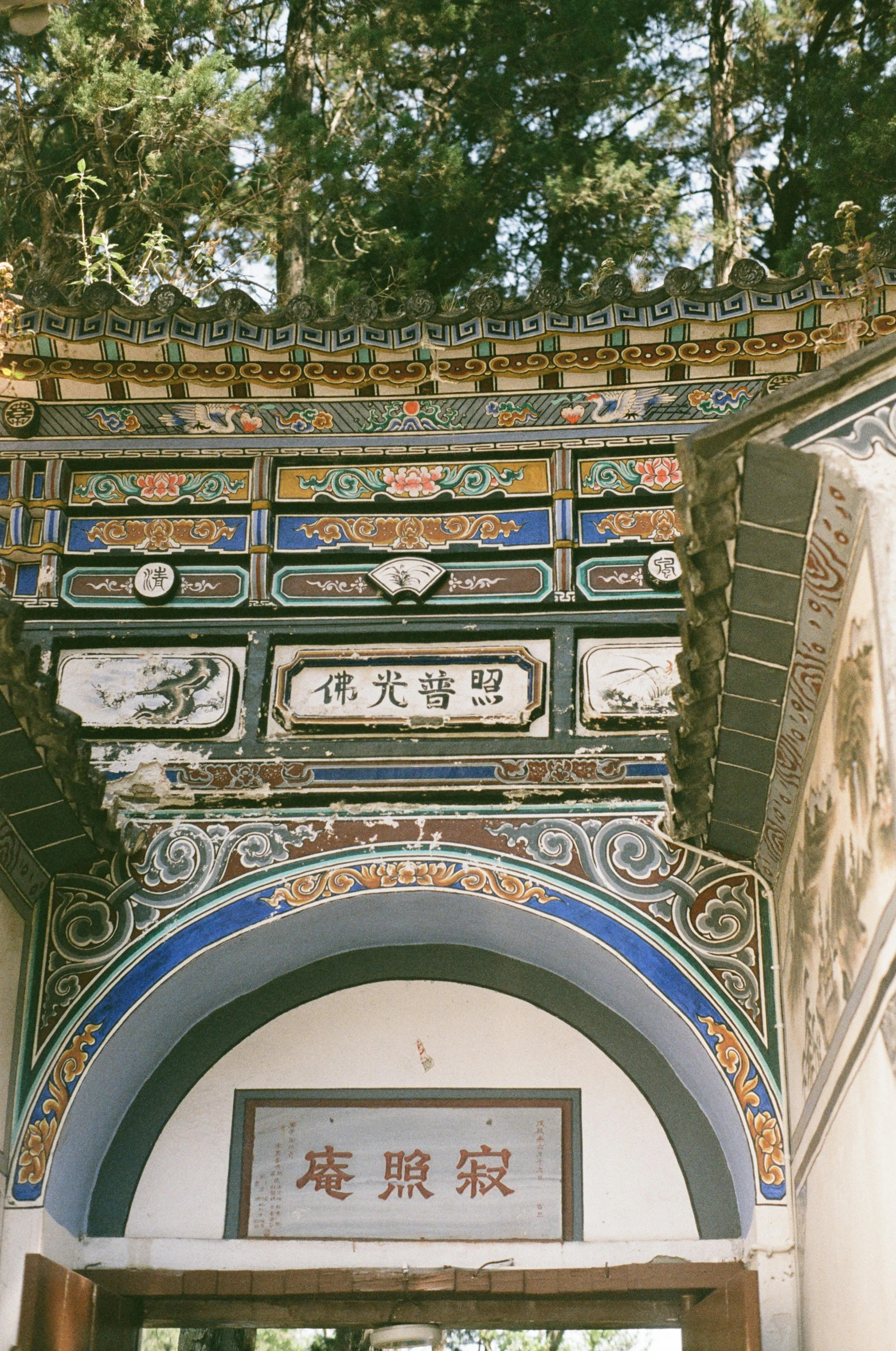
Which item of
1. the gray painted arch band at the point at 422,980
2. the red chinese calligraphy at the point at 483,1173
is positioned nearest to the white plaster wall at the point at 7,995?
the gray painted arch band at the point at 422,980

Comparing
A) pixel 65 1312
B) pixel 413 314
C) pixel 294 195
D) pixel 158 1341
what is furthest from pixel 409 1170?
pixel 158 1341

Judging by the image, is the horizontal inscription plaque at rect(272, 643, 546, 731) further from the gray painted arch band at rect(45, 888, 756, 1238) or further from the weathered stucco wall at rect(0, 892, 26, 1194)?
the weathered stucco wall at rect(0, 892, 26, 1194)

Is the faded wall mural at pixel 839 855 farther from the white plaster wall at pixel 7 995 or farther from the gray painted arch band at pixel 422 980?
the white plaster wall at pixel 7 995

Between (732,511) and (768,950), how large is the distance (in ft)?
6.67

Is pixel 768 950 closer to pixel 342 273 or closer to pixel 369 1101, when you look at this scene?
pixel 369 1101

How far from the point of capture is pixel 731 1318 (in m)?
5.42

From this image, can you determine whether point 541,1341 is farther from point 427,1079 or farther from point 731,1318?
point 731,1318

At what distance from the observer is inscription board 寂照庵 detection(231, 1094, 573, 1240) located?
20.2 ft

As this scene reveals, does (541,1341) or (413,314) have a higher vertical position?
(413,314)

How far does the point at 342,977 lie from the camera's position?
664 centimetres

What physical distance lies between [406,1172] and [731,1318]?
1.32 m

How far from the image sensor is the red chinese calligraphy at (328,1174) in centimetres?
623

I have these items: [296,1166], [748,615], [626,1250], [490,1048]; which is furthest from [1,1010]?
[748,615]

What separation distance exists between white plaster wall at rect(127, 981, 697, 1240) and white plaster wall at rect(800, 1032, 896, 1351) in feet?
2.83
